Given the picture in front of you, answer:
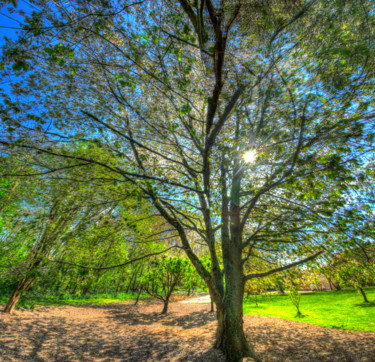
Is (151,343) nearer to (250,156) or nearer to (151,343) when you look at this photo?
(151,343)

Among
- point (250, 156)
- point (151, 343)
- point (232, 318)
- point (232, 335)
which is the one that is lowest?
point (151, 343)

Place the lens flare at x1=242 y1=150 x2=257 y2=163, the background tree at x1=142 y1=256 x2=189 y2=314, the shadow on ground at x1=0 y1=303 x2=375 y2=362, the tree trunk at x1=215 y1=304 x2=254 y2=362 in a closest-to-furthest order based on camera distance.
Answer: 1. the lens flare at x1=242 y1=150 x2=257 y2=163
2. the tree trunk at x1=215 y1=304 x2=254 y2=362
3. the shadow on ground at x1=0 y1=303 x2=375 y2=362
4. the background tree at x1=142 y1=256 x2=189 y2=314

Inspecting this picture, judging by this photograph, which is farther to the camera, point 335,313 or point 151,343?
point 335,313

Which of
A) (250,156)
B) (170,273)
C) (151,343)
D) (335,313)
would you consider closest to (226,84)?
(250,156)

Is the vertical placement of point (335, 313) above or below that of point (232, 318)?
below

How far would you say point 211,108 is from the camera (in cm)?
314

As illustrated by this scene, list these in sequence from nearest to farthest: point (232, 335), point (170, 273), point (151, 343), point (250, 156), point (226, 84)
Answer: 1. point (226, 84)
2. point (250, 156)
3. point (232, 335)
4. point (151, 343)
5. point (170, 273)

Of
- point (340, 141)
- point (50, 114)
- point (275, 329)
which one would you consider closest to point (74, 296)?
point (275, 329)

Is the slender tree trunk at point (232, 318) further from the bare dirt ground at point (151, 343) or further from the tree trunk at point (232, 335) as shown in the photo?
the bare dirt ground at point (151, 343)

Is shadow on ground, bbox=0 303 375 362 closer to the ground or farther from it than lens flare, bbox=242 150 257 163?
closer to the ground

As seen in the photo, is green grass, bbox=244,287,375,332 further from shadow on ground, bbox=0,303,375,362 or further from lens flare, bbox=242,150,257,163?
lens flare, bbox=242,150,257,163

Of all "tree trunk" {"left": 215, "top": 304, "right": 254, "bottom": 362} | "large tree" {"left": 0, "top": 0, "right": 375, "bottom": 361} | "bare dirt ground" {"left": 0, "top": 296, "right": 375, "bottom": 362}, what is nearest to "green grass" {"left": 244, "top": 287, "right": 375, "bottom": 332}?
"bare dirt ground" {"left": 0, "top": 296, "right": 375, "bottom": 362}

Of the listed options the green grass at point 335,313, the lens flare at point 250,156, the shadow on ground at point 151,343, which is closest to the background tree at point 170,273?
the shadow on ground at point 151,343

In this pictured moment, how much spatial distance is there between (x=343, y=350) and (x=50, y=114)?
10.4m
